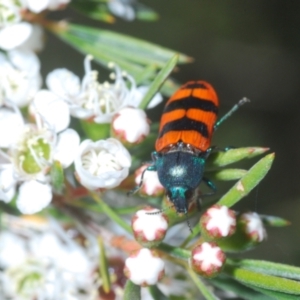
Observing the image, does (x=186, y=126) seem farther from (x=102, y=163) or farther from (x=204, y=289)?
(x=204, y=289)

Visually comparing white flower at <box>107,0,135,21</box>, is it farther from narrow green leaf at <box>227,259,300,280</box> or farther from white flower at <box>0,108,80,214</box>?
narrow green leaf at <box>227,259,300,280</box>

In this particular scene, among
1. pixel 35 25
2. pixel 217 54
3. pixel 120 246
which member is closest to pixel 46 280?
pixel 120 246

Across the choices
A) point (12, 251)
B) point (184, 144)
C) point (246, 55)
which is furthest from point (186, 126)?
point (246, 55)

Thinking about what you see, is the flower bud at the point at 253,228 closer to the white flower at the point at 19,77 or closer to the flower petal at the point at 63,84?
the flower petal at the point at 63,84

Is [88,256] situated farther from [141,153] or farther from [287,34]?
[287,34]

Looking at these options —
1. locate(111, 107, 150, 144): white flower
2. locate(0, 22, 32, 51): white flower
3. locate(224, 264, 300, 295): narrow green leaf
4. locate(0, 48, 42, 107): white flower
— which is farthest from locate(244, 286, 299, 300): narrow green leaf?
locate(0, 22, 32, 51): white flower

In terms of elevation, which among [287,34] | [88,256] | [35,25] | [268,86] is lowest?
[88,256]
